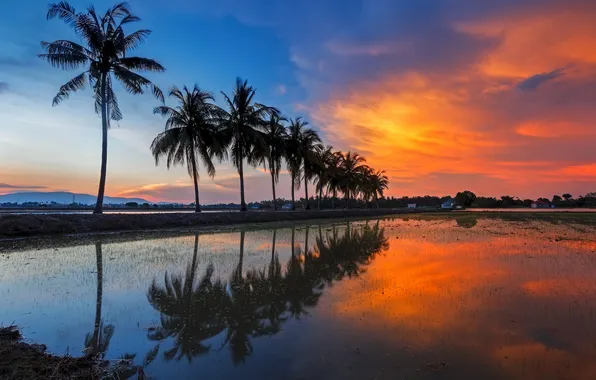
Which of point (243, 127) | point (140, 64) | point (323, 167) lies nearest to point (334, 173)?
point (323, 167)

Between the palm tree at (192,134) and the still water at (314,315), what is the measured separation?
21.1 meters

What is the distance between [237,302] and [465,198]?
134993 mm

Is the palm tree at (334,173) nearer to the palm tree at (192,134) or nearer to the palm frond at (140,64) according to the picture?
the palm tree at (192,134)

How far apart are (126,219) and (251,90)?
20.0 metres

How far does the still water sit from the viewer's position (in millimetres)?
3943

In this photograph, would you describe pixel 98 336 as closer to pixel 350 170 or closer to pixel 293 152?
pixel 293 152

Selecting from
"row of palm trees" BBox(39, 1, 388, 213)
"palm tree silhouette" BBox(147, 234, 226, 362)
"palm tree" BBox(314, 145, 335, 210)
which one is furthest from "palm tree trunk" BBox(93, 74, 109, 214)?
"palm tree" BBox(314, 145, 335, 210)

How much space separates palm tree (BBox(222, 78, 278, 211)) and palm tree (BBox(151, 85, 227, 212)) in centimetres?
231

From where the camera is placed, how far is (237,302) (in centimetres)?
640

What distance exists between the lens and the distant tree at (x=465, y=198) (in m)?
124

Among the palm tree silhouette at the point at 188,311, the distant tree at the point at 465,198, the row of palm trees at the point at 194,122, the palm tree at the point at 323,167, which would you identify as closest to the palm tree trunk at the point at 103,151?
the row of palm trees at the point at 194,122

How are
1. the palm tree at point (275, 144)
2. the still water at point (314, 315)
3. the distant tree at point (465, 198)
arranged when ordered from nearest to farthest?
1. the still water at point (314, 315)
2. the palm tree at point (275, 144)
3. the distant tree at point (465, 198)

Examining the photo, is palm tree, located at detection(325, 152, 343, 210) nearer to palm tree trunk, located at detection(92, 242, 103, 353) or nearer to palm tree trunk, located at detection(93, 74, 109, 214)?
palm tree trunk, located at detection(93, 74, 109, 214)

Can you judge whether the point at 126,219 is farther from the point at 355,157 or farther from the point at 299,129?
the point at 355,157
